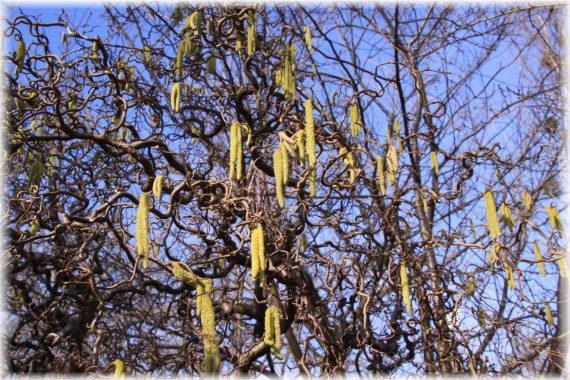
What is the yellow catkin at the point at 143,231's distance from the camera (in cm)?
246

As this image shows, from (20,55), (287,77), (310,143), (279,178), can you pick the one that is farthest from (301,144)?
(20,55)

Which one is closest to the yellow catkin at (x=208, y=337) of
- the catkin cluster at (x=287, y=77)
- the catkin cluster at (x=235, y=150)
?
the catkin cluster at (x=235, y=150)

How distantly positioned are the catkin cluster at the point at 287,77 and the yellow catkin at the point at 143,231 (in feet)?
5.06

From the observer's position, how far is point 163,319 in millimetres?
4223

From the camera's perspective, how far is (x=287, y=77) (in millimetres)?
3953

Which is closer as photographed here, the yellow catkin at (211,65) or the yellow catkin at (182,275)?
the yellow catkin at (182,275)

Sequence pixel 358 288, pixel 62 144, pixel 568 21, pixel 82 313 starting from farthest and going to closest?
pixel 568 21
pixel 62 144
pixel 82 313
pixel 358 288

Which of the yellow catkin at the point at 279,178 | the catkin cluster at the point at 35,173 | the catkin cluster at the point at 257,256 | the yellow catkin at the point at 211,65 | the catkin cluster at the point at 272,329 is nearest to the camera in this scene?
the catkin cluster at the point at 257,256

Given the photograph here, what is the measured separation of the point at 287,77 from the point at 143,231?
176 cm

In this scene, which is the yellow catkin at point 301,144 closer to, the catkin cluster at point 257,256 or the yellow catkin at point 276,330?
the catkin cluster at point 257,256

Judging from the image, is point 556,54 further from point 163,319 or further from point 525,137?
point 163,319

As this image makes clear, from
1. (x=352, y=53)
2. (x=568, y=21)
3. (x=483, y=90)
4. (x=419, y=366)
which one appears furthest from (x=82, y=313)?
(x=568, y=21)

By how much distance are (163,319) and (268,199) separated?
3.98ft

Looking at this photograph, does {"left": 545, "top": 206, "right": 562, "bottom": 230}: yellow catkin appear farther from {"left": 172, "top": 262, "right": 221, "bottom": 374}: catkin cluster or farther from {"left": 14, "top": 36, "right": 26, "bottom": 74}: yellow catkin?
{"left": 14, "top": 36, "right": 26, "bottom": 74}: yellow catkin
